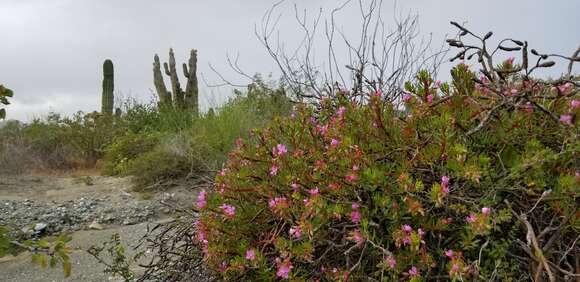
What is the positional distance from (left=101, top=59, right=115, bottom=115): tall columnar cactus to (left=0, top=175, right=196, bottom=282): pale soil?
19.3ft

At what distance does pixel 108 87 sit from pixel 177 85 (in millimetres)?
3206

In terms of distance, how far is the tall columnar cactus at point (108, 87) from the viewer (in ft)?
52.1

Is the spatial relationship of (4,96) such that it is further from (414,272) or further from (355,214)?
(414,272)

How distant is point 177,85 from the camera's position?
13.9 m

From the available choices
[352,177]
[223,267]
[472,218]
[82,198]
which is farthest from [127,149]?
[472,218]

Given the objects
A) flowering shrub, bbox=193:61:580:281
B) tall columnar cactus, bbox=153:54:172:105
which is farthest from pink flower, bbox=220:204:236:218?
tall columnar cactus, bbox=153:54:172:105

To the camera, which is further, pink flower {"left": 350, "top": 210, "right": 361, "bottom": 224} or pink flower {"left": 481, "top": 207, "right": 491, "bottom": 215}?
pink flower {"left": 350, "top": 210, "right": 361, "bottom": 224}

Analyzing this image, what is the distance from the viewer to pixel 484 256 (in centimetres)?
171

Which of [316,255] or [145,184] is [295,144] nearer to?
[316,255]

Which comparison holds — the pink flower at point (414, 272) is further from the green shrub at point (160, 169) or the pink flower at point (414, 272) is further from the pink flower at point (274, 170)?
the green shrub at point (160, 169)

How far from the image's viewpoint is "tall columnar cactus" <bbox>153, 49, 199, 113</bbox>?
13875 mm

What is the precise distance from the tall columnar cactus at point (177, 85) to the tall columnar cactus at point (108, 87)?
202 centimetres

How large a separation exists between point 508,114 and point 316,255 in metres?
0.81

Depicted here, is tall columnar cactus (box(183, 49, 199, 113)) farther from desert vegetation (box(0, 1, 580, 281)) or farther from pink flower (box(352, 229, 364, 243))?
pink flower (box(352, 229, 364, 243))
